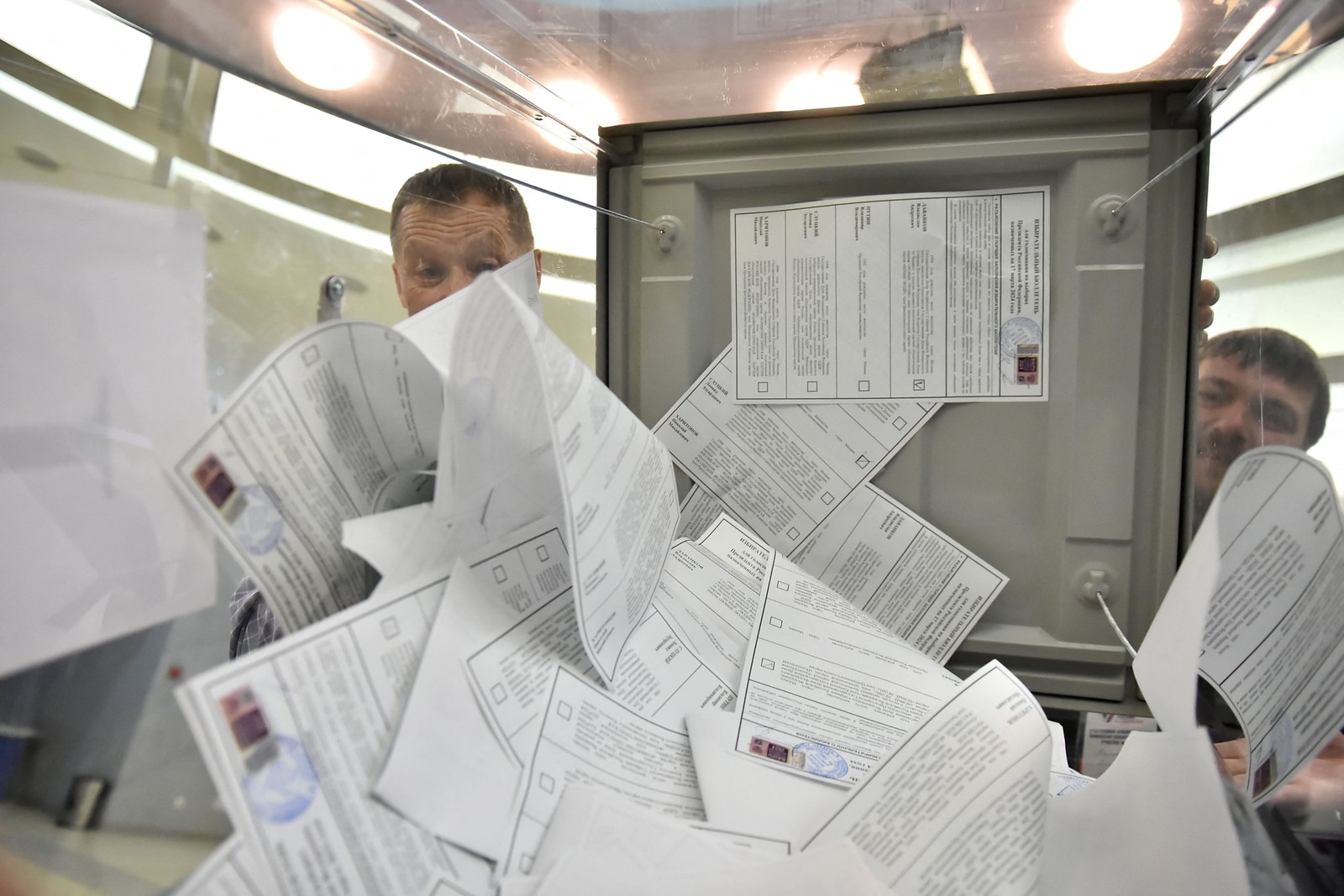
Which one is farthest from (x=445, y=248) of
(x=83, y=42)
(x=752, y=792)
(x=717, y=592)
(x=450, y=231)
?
(x=752, y=792)

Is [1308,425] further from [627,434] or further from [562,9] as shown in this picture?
[562,9]

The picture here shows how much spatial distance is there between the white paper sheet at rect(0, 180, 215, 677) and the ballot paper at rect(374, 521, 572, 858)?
136 mm

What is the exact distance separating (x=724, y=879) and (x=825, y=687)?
0.69 feet

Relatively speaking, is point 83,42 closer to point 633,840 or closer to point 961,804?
point 633,840

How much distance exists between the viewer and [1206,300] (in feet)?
2.34

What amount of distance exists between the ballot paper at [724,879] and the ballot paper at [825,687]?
104 millimetres

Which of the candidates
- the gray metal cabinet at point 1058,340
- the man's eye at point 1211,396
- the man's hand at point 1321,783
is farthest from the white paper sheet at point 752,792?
the man's eye at point 1211,396

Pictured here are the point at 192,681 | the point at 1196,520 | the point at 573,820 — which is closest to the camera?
the point at 192,681

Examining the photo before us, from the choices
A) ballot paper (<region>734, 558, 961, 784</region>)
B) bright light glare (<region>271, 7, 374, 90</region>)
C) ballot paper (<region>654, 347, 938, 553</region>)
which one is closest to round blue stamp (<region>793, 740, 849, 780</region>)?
ballot paper (<region>734, 558, 961, 784</region>)

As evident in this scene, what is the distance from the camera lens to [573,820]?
0.45m

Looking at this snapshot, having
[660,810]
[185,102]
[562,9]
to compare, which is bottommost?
[660,810]

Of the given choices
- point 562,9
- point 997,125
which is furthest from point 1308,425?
point 562,9

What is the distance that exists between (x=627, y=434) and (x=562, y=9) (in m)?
0.35

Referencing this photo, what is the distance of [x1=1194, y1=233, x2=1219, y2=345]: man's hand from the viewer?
70cm
